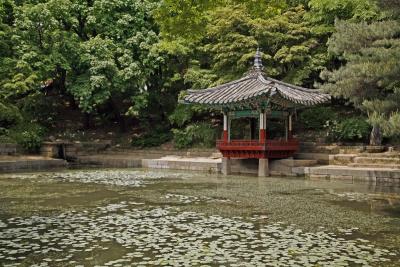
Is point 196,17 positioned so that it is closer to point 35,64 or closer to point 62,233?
point 62,233

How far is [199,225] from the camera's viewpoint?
9758 millimetres

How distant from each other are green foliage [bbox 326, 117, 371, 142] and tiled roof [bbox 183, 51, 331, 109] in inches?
71.8

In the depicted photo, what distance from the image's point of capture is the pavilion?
2111cm

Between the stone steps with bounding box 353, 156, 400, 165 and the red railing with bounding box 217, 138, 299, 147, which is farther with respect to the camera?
the red railing with bounding box 217, 138, 299, 147

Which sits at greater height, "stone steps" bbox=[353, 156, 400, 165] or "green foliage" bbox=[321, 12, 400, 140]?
"green foliage" bbox=[321, 12, 400, 140]

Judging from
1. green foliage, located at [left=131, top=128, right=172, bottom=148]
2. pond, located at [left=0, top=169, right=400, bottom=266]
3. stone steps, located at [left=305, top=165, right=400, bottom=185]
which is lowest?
pond, located at [left=0, top=169, right=400, bottom=266]

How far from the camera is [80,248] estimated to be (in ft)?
25.5

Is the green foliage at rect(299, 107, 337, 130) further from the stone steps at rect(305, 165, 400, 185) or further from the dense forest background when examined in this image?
the stone steps at rect(305, 165, 400, 185)

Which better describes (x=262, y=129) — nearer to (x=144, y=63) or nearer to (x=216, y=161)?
(x=216, y=161)

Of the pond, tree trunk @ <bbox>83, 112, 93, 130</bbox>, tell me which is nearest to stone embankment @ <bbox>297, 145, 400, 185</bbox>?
the pond

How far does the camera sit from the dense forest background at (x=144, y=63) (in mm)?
25453

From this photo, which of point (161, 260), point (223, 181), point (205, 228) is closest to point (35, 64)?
point (223, 181)

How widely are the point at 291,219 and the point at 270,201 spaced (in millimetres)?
2743

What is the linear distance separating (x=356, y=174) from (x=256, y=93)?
212 inches
